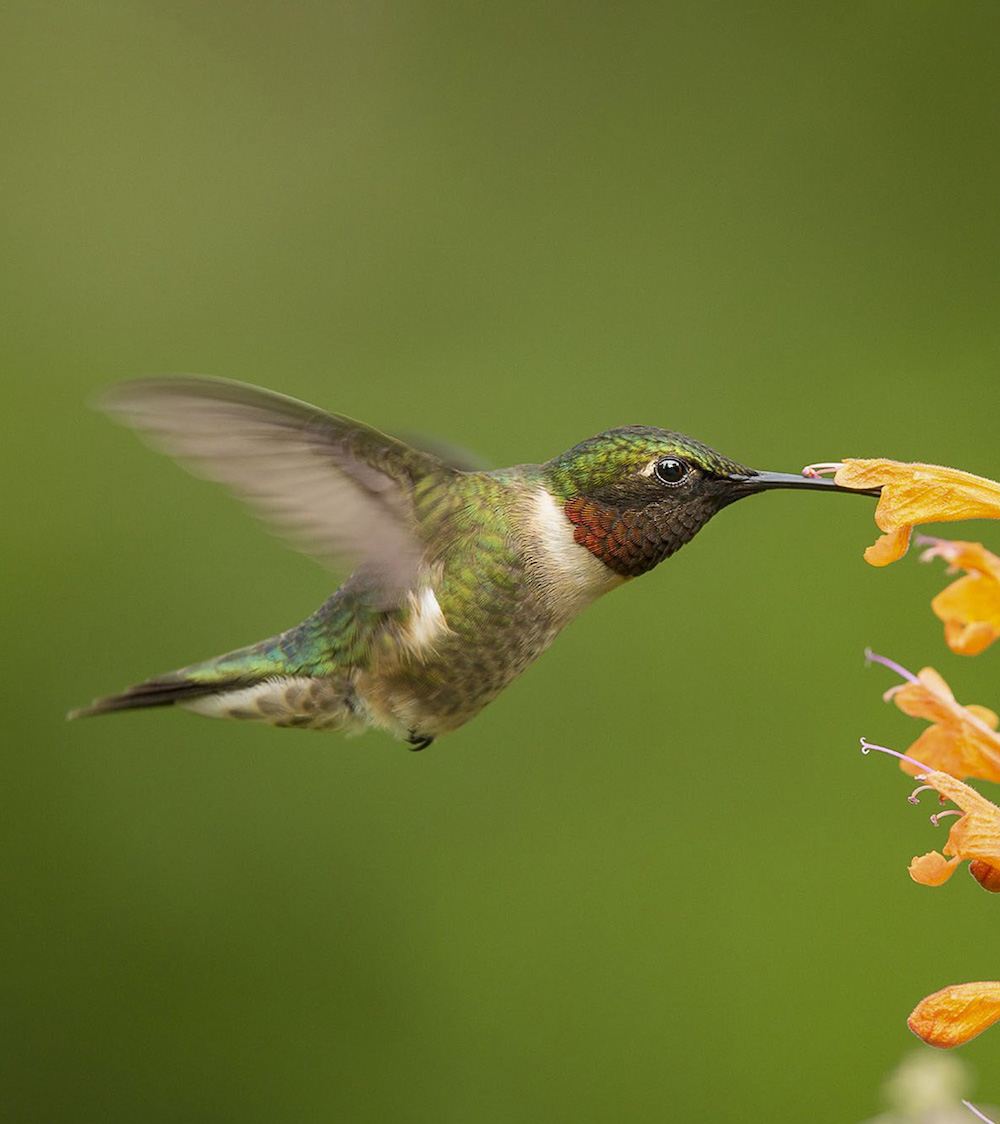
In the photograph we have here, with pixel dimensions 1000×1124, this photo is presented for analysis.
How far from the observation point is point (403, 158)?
4.24 metres

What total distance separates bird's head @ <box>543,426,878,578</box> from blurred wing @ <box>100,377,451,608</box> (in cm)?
19

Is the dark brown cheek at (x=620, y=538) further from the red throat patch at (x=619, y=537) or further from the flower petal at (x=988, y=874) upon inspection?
the flower petal at (x=988, y=874)

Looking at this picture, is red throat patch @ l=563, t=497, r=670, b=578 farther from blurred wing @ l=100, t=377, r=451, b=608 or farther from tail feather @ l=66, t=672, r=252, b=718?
tail feather @ l=66, t=672, r=252, b=718

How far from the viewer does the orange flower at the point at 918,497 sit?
124 centimetres

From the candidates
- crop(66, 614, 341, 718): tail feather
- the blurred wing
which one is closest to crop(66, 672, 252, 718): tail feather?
crop(66, 614, 341, 718): tail feather

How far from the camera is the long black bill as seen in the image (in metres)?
1.32

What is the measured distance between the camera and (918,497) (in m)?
1.25

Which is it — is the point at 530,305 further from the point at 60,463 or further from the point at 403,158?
the point at 60,463

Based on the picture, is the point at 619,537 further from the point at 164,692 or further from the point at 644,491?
Result: the point at 164,692

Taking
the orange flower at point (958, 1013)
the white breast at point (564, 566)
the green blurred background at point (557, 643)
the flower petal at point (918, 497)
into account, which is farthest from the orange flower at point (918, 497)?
the green blurred background at point (557, 643)

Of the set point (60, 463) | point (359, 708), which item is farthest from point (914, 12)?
point (359, 708)

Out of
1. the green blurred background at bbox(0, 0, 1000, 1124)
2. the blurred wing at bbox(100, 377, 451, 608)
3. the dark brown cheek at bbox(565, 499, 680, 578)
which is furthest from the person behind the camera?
the green blurred background at bbox(0, 0, 1000, 1124)

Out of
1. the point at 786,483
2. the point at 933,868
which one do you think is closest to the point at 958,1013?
the point at 933,868

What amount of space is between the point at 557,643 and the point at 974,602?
2296 millimetres
